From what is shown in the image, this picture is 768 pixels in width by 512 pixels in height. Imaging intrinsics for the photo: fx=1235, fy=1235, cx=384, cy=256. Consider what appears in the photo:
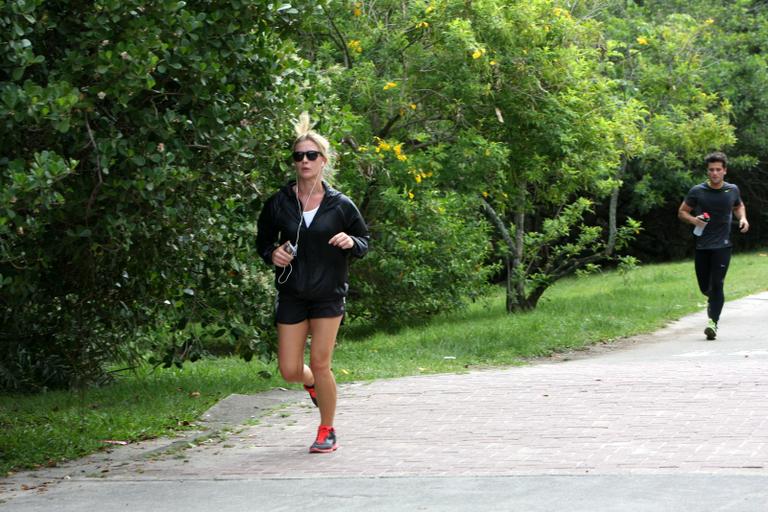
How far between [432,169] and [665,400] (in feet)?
20.2

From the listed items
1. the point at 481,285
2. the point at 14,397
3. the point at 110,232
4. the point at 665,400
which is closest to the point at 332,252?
the point at 110,232

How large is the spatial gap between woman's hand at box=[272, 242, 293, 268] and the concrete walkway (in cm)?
116

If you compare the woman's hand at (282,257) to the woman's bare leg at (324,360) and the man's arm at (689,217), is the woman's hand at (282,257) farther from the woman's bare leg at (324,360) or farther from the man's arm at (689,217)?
the man's arm at (689,217)

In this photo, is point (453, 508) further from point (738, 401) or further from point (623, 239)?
point (623, 239)

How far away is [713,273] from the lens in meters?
13.1

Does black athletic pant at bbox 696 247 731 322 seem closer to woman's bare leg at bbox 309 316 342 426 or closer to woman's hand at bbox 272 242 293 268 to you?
woman's bare leg at bbox 309 316 342 426

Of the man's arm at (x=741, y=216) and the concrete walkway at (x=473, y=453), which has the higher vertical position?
the man's arm at (x=741, y=216)

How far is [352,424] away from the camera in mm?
8438

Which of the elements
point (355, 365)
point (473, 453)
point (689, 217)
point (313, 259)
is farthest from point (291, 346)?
point (689, 217)

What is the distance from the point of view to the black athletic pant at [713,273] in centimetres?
1299

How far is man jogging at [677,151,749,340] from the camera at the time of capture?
13.0m

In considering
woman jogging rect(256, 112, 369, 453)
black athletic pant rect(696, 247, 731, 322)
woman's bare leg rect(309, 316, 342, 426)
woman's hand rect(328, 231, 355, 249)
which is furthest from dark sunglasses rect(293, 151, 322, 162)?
black athletic pant rect(696, 247, 731, 322)

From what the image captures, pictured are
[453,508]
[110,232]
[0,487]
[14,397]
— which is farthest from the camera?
[14,397]

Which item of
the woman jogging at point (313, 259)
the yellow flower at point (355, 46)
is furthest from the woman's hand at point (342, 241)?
the yellow flower at point (355, 46)
